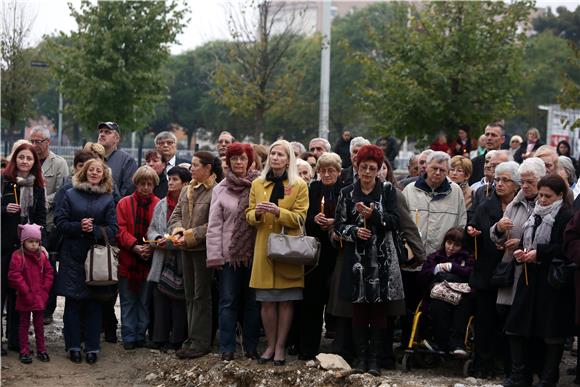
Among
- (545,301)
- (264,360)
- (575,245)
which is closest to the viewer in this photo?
(575,245)

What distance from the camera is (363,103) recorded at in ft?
83.0

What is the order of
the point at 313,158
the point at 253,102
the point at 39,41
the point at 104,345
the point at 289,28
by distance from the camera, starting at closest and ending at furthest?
the point at 104,345 < the point at 313,158 < the point at 253,102 < the point at 289,28 < the point at 39,41

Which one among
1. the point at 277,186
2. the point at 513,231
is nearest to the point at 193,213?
the point at 277,186

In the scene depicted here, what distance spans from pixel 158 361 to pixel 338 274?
2.36 meters

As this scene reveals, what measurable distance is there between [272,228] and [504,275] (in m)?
2.34

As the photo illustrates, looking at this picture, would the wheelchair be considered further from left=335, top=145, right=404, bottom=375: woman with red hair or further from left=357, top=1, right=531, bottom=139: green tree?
left=357, top=1, right=531, bottom=139: green tree

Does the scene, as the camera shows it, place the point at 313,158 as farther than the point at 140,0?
No

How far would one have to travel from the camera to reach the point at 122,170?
12633 mm

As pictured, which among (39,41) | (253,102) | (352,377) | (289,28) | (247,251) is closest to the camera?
(352,377)

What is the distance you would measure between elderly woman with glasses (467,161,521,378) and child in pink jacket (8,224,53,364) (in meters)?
4.47

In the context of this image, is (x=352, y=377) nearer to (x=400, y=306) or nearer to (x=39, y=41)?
(x=400, y=306)

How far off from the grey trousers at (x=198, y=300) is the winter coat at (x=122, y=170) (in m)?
1.94

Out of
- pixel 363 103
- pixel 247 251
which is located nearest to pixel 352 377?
pixel 247 251

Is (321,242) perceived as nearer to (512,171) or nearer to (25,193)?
(512,171)
